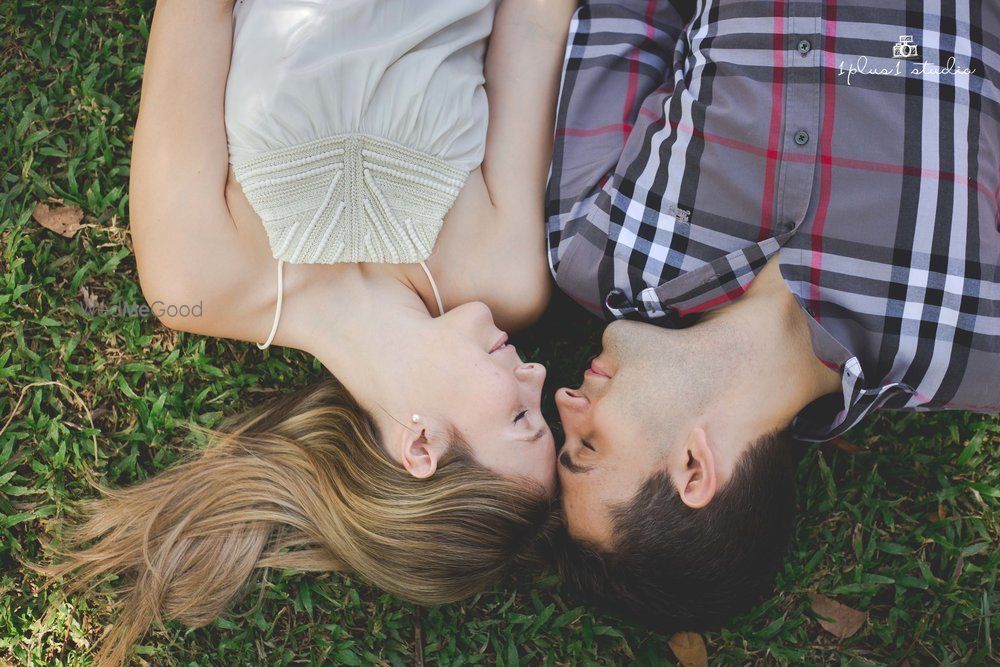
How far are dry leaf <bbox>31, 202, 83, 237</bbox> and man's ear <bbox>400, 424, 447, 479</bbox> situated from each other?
6.29ft

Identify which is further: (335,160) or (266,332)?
(266,332)

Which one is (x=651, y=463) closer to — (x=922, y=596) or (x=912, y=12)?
(x=922, y=596)

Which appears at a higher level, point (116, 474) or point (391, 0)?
point (391, 0)

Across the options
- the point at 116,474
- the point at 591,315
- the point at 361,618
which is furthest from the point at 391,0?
the point at 361,618

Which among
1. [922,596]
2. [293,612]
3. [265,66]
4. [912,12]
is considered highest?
[912,12]

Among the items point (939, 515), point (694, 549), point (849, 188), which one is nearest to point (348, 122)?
point (849, 188)

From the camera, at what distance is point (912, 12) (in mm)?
2719

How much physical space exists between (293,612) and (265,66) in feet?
7.43

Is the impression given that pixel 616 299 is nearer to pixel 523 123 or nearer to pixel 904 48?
pixel 523 123

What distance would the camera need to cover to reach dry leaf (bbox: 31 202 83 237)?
343 centimetres

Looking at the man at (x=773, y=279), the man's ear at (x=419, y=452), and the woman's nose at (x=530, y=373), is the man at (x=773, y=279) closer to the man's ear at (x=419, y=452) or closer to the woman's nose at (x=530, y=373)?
the woman's nose at (x=530, y=373)

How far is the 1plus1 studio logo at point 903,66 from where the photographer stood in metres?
2.71

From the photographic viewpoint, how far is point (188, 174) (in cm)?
276

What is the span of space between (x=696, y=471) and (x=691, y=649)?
1038 millimetres
